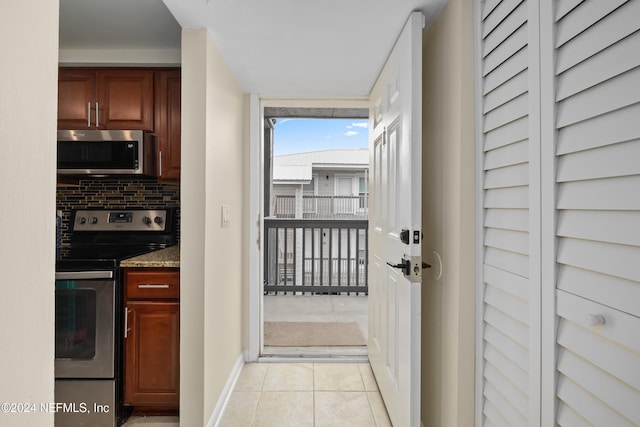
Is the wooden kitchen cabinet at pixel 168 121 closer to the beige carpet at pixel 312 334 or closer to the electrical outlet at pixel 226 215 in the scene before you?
the electrical outlet at pixel 226 215

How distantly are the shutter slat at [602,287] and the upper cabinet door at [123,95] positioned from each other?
259 cm

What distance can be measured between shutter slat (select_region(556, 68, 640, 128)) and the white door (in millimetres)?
656

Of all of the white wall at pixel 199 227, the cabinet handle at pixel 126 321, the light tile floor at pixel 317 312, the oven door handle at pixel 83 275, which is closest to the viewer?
the white wall at pixel 199 227

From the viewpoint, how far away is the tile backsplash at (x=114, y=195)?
269cm

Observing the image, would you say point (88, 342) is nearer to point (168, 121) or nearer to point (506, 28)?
point (168, 121)

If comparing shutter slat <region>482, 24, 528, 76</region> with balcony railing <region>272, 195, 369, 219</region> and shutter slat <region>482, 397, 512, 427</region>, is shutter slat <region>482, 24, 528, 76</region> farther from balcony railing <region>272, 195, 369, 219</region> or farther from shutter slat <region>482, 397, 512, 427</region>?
balcony railing <region>272, 195, 369, 219</region>

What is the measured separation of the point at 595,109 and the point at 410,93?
0.81 meters

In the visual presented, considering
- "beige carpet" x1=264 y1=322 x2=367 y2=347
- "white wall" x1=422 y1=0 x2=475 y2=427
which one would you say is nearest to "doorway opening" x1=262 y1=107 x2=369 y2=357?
"beige carpet" x1=264 y1=322 x2=367 y2=347

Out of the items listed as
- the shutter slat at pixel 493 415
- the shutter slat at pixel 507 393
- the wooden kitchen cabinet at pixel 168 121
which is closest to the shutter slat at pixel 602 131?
the shutter slat at pixel 507 393

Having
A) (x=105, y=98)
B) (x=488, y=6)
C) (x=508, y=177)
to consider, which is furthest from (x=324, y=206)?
(x=508, y=177)

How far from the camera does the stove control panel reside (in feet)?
8.63

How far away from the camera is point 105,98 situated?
2.40 m

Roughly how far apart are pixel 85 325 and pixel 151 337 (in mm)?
357

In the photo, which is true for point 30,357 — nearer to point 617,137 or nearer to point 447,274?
point 617,137
